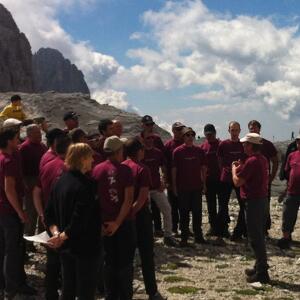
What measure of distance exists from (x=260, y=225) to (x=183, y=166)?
3957 millimetres

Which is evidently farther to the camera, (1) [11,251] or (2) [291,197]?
(2) [291,197]

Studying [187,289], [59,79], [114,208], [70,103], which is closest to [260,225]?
[187,289]

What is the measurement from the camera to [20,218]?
8227 mm

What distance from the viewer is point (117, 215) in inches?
293

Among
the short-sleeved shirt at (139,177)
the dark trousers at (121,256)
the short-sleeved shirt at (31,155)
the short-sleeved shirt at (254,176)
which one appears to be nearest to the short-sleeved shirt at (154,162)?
the short-sleeved shirt at (31,155)

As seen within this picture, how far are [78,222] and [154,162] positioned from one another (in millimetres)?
7072

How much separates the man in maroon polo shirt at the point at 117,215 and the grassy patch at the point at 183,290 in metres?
2.21

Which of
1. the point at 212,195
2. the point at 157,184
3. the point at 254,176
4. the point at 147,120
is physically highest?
the point at 147,120

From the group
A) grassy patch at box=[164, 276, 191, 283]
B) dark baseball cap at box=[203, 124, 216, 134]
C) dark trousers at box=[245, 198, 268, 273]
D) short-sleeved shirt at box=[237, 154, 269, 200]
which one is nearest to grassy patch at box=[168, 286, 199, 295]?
grassy patch at box=[164, 276, 191, 283]

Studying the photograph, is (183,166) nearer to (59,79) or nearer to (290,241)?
(290,241)

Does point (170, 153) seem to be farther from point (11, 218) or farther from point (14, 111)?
point (11, 218)

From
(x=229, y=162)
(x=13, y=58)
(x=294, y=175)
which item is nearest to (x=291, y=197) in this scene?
(x=294, y=175)

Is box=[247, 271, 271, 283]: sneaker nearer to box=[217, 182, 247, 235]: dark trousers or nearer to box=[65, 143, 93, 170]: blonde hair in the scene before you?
box=[217, 182, 247, 235]: dark trousers

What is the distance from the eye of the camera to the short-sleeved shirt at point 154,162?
12992 mm
